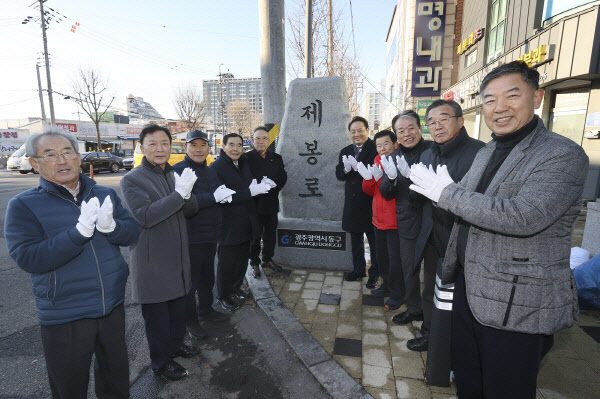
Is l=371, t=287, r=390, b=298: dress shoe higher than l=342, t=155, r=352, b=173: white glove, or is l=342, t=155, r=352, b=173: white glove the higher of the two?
l=342, t=155, r=352, b=173: white glove

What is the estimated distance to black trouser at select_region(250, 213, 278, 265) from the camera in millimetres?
4461

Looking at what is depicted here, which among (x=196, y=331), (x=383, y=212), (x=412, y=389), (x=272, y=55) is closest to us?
(x=412, y=389)

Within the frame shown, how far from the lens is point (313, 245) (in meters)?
4.65

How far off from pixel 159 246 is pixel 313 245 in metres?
2.65

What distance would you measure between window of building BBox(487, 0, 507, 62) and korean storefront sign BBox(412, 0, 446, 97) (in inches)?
185

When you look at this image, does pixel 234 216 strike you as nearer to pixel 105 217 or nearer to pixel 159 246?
pixel 159 246

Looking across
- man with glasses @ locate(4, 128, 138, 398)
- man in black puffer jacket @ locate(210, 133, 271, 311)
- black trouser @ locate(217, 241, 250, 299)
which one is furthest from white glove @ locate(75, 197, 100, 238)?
black trouser @ locate(217, 241, 250, 299)

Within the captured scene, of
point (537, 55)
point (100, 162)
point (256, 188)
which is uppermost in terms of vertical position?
point (537, 55)

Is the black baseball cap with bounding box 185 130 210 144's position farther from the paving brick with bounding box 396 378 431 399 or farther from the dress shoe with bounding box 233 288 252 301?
the paving brick with bounding box 396 378 431 399

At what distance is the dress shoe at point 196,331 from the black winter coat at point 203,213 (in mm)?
848

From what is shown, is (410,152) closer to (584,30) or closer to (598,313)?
(598,313)

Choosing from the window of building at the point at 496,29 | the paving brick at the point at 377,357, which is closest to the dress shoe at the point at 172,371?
the paving brick at the point at 377,357

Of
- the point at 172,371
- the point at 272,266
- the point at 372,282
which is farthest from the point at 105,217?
the point at 372,282

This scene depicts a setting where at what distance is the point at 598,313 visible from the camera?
10.9 feet
